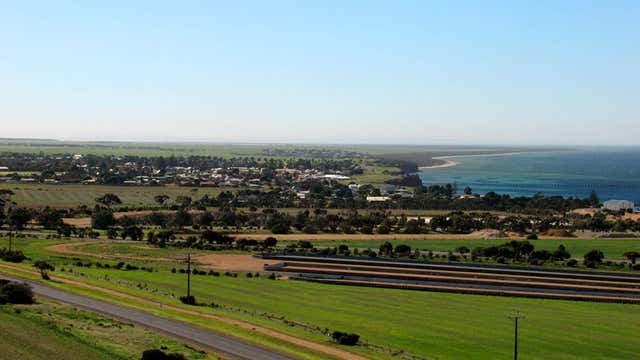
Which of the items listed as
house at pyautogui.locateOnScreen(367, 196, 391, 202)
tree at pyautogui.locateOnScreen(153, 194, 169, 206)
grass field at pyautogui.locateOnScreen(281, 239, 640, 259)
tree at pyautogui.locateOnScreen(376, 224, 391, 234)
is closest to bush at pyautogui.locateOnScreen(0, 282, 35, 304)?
grass field at pyautogui.locateOnScreen(281, 239, 640, 259)

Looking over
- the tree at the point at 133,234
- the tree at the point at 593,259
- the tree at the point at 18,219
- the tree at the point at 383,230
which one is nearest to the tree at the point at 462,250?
the tree at the point at 593,259

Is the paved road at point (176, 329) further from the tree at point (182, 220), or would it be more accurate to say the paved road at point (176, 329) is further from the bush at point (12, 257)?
the tree at point (182, 220)

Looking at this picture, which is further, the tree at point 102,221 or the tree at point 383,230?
the tree at point 383,230

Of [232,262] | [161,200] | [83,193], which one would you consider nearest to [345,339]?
[232,262]

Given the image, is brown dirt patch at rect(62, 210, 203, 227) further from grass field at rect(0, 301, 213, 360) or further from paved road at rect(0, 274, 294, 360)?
grass field at rect(0, 301, 213, 360)

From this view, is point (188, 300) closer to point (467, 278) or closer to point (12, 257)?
point (12, 257)

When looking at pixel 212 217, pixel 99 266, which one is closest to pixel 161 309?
pixel 99 266
